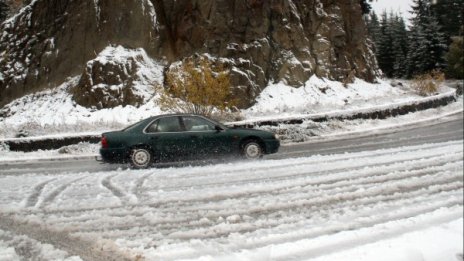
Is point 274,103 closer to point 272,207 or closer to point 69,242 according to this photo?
point 272,207

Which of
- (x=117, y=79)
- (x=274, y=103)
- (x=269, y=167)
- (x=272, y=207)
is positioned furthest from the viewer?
(x=274, y=103)

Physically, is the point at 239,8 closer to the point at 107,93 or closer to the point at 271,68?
the point at 271,68

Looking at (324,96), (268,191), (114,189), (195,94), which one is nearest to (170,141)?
(114,189)

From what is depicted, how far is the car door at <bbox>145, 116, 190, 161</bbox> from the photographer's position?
31.7 feet

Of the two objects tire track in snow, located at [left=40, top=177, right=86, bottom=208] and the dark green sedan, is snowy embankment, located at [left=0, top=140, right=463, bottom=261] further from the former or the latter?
the dark green sedan

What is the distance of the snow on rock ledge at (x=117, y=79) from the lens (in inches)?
931

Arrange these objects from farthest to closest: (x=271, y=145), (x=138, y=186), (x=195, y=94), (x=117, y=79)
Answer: (x=117, y=79) < (x=195, y=94) < (x=271, y=145) < (x=138, y=186)

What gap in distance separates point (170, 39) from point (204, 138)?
748 inches

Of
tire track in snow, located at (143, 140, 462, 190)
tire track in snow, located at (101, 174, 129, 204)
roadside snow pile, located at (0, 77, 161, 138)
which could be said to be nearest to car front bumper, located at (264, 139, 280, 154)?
tire track in snow, located at (143, 140, 462, 190)

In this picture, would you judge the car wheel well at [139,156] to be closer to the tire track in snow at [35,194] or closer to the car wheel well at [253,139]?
the tire track in snow at [35,194]

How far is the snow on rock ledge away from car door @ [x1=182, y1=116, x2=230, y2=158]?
13.7 metres

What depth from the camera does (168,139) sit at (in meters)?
9.73

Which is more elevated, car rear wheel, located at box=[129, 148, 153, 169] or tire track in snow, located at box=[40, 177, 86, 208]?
car rear wheel, located at box=[129, 148, 153, 169]

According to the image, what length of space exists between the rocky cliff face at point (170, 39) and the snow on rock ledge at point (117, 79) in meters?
0.34
